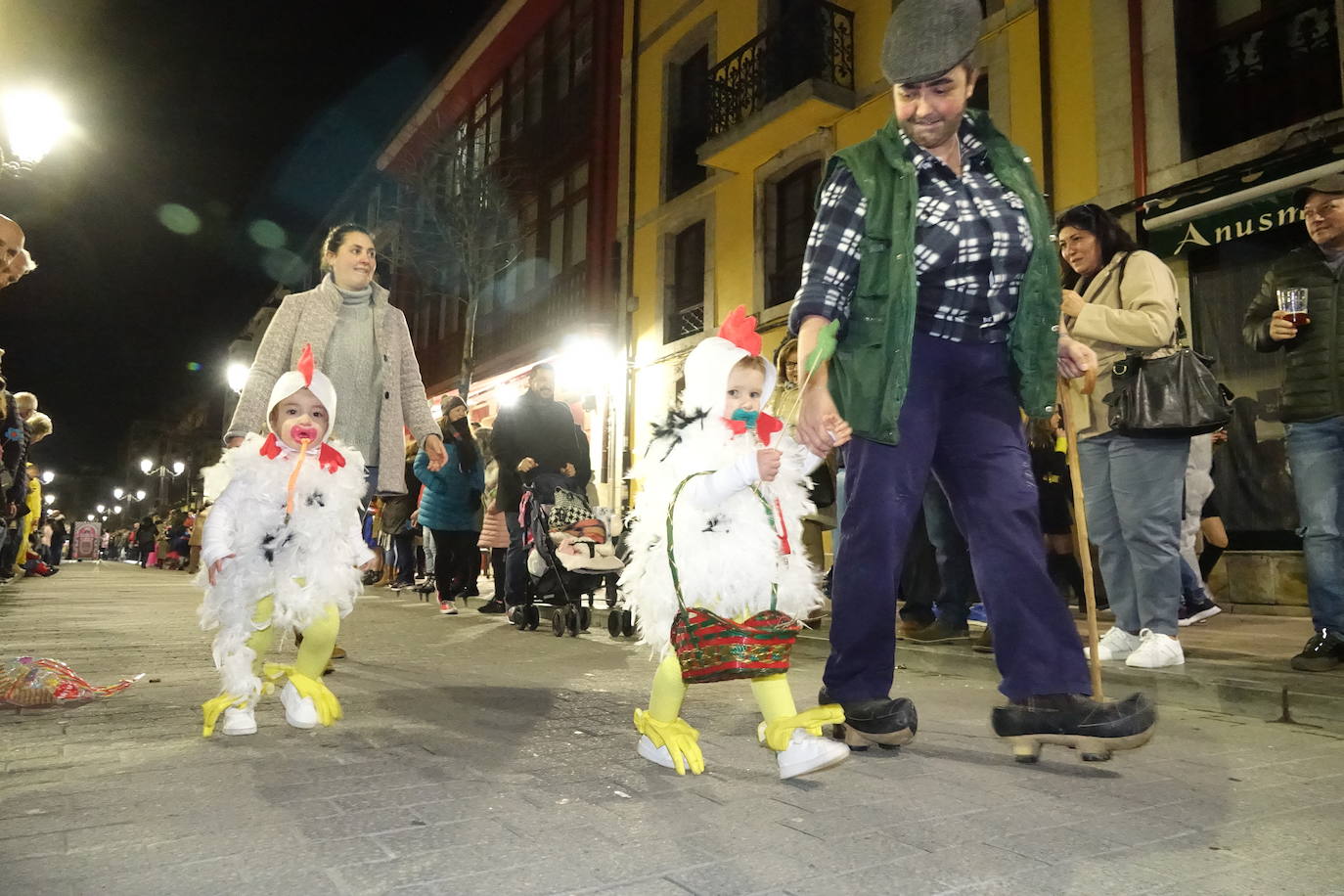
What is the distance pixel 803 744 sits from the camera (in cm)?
263

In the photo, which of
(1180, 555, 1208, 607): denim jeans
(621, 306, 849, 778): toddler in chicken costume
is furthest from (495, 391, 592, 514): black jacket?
(621, 306, 849, 778): toddler in chicken costume

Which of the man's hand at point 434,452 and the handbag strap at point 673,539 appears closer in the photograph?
the handbag strap at point 673,539

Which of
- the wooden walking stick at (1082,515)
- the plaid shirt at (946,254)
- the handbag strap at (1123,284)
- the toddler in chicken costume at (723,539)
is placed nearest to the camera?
the toddler in chicken costume at (723,539)

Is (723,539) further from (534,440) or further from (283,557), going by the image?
(534,440)

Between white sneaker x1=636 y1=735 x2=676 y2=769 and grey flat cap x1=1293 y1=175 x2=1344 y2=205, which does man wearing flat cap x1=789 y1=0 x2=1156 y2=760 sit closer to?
white sneaker x1=636 y1=735 x2=676 y2=769

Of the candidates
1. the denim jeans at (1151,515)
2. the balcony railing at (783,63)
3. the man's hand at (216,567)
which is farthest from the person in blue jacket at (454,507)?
the balcony railing at (783,63)

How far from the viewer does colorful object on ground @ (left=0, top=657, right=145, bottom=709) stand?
364cm

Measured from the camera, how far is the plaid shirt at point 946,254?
299 centimetres

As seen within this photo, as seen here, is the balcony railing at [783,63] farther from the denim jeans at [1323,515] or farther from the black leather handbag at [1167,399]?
the denim jeans at [1323,515]

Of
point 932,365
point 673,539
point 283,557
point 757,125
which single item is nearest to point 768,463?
point 673,539

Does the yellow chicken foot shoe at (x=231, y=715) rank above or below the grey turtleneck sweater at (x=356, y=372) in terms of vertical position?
below

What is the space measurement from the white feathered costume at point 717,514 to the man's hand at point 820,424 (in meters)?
0.13

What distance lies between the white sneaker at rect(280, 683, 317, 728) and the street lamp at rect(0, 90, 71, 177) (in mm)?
7608

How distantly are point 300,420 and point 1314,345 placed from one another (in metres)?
4.58
